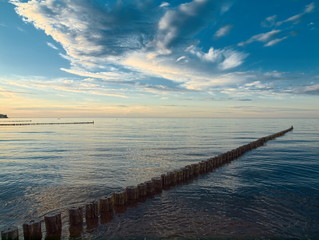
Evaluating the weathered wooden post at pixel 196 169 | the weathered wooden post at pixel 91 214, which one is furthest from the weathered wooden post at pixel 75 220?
the weathered wooden post at pixel 196 169

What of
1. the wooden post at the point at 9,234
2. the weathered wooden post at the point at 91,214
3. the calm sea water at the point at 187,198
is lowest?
the calm sea water at the point at 187,198

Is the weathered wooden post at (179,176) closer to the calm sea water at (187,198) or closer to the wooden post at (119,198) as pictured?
the calm sea water at (187,198)

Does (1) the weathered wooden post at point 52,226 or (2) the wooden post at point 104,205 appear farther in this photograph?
(2) the wooden post at point 104,205

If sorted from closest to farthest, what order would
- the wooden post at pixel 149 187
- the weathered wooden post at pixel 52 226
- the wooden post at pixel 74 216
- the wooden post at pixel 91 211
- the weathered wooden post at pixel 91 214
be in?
the weathered wooden post at pixel 52 226 → the wooden post at pixel 74 216 → the weathered wooden post at pixel 91 214 → the wooden post at pixel 91 211 → the wooden post at pixel 149 187

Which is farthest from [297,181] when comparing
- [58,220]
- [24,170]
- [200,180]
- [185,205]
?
[24,170]

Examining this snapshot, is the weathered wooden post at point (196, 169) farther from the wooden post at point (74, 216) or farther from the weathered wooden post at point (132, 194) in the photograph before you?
the wooden post at point (74, 216)

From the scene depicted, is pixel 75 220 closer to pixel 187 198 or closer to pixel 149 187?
pixel 149 187

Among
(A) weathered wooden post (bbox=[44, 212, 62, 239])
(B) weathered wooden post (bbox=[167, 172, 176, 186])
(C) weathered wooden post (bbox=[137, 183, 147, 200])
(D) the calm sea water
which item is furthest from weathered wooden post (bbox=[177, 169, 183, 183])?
(A) weathered wooden post (bbox=[44, 212, 62, 239])

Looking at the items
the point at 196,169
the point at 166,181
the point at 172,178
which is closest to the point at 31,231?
the point at 166,181

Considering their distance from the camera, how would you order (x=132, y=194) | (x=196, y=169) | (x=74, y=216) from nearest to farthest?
(x=74, y=216) → (x=132, y=194) → (x=196, y=169)

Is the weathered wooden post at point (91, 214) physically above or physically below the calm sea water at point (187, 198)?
above

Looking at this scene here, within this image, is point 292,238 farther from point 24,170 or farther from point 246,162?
point 24,170

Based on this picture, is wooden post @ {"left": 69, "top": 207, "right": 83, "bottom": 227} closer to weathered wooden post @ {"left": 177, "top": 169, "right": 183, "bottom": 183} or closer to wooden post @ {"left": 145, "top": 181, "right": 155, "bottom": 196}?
wooden post @ {"left": 145, "top": 181, "right": 155, "bottom": 196}

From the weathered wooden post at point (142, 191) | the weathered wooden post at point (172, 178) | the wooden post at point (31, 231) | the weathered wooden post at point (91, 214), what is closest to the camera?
the wooden post at point (31, 231)
